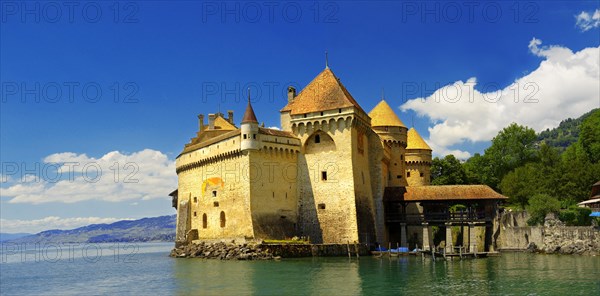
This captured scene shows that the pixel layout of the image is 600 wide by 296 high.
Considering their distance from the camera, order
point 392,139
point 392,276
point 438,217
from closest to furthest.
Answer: point 392,276, point 438,217, point 392,139

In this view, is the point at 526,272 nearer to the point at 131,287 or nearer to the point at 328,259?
the point at 328,259

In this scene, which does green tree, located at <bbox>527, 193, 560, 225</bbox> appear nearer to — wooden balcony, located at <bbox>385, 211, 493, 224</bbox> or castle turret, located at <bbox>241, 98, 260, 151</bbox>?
wooden balcony, located at <bbox>385, 211, 493, 224</bbox>

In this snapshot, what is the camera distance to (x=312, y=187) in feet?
135

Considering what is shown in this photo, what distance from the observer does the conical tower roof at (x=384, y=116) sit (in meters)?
49.9

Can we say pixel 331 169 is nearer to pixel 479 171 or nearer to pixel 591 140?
pixel 479 171

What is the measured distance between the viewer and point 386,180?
1933 inches

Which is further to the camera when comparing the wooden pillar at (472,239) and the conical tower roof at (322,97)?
the conical tower roof at (322,97)

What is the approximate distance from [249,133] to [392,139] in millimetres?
15588

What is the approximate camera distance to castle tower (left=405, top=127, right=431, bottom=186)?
2103 inches

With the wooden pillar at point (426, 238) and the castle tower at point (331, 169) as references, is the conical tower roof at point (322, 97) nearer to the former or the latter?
the castle tower at point (331, 169)

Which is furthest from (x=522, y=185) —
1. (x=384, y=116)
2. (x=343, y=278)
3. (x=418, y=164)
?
(x=343, y=278)

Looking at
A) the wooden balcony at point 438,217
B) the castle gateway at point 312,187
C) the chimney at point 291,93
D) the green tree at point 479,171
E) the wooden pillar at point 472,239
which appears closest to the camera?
the wooden pillar at point 472,239

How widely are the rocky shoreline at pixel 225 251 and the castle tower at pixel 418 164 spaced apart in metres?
21.3

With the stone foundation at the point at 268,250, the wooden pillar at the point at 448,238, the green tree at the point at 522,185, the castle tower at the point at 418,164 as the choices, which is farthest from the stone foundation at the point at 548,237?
the castle tower at the point at 418,164
